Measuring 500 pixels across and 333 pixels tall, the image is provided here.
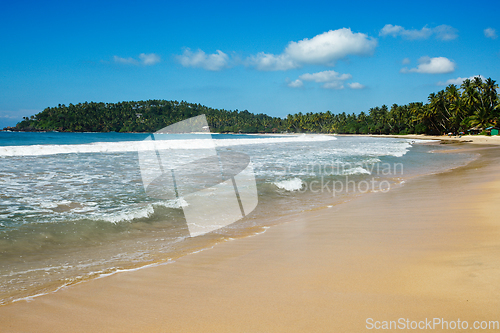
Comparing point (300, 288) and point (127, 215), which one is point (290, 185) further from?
point (300, 288)

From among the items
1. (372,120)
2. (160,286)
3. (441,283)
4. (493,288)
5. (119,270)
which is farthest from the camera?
(372,120)

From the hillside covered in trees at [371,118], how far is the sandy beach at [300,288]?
259 ft

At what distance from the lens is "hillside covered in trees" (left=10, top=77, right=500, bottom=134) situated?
69125 mm

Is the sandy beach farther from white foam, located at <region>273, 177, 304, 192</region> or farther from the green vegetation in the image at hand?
the green vegetation

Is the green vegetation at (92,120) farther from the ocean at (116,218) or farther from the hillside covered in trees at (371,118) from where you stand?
the ocean at (116,218)

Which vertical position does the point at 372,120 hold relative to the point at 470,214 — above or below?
above

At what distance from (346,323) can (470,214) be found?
14.3 ft

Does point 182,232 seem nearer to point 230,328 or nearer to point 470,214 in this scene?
point 230,328

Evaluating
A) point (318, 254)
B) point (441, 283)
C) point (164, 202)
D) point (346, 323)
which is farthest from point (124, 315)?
point (164, 202)

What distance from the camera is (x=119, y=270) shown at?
3.41 m

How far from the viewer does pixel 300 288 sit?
2656 millimetres

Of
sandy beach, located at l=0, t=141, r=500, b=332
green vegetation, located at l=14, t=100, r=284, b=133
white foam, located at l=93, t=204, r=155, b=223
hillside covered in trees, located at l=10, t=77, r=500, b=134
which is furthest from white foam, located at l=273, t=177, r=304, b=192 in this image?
green vegetation, located at l=14, t=100, r=284, b=133

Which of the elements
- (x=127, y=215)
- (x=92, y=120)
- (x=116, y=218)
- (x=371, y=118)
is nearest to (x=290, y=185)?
(x=127, y=215)

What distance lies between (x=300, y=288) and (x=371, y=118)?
141m
